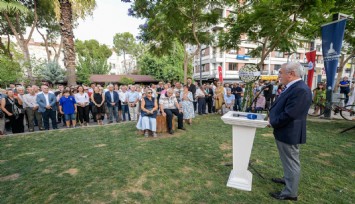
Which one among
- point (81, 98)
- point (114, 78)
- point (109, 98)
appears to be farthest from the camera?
point (114, 78)

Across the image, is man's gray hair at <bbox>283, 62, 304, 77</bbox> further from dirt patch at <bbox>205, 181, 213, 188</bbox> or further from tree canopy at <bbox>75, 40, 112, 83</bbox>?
tree canopy at <bbox>75, 40, 112, 83</bbox>

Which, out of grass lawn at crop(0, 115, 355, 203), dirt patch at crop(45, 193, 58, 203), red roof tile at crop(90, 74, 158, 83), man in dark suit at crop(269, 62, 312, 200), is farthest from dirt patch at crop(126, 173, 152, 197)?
red roof tile at crop(90, 74, 158, 83)

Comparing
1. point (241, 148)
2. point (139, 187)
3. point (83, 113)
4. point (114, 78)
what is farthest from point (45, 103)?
point (114, 78)

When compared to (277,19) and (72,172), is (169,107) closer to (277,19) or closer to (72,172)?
(72,172)

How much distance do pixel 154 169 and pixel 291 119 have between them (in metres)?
2.70

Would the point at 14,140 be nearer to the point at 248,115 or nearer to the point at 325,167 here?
the point at 248,115

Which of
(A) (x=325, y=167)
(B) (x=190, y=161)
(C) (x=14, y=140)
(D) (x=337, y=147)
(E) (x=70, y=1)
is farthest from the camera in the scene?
(E) (x=70, y=1)

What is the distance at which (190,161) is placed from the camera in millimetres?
4418

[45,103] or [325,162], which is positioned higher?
[45,103]

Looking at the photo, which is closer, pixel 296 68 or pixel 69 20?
pixel 296 68

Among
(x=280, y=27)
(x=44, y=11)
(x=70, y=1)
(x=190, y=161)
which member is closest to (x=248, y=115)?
(x=190, y=161)

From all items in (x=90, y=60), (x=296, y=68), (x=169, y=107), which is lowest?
(x=169, y=107)

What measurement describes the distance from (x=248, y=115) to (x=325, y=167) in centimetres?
239

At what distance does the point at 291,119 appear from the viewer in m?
2.69
